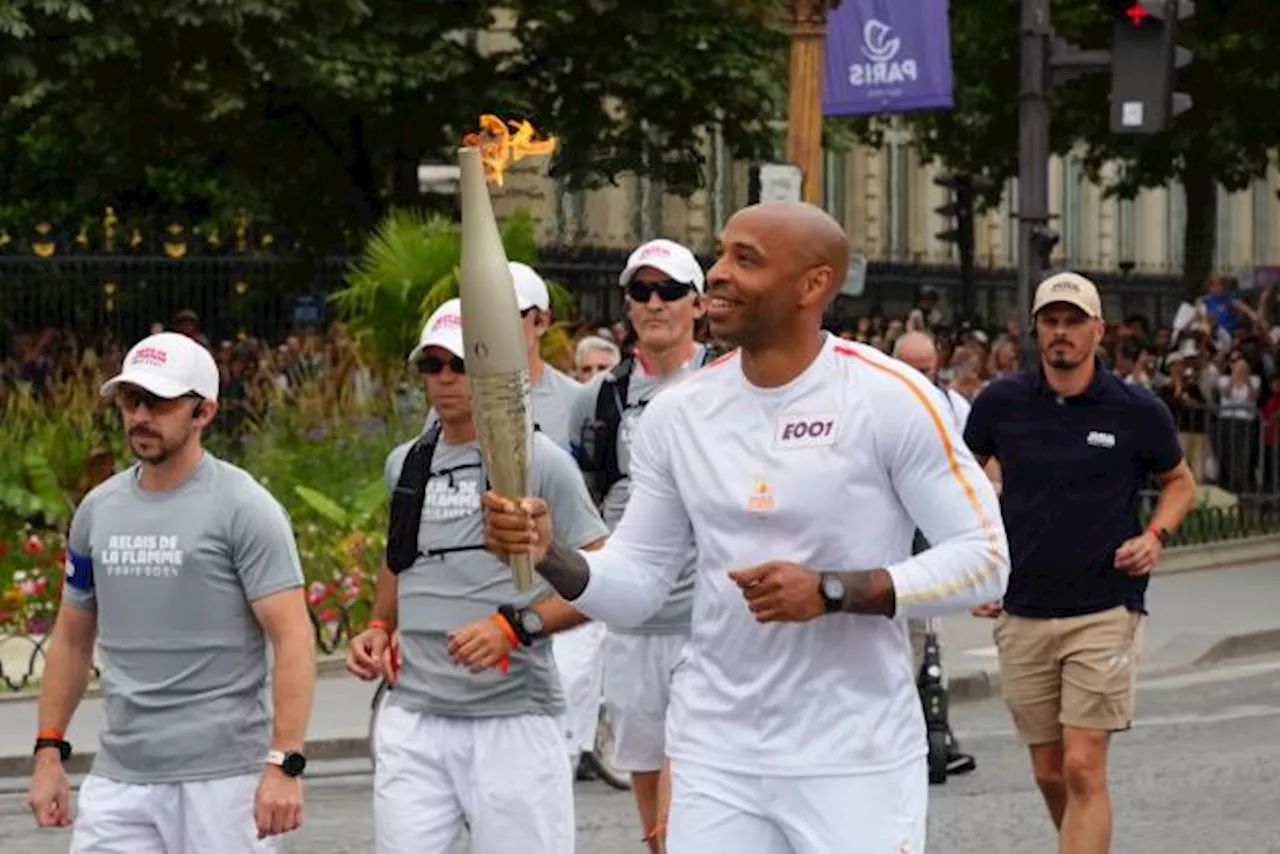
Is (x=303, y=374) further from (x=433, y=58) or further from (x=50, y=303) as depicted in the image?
(x=433, y=58)

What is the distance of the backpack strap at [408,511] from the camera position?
8141mm

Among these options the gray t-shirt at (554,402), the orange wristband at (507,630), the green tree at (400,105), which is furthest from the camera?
the green tree at (400,105)

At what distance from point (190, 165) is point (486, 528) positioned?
105 ft

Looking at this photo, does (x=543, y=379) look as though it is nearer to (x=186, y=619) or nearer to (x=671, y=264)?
(x=671, y=264)

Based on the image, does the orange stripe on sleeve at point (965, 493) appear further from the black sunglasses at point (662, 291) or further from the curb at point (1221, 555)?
the curb at point (1221, 555)

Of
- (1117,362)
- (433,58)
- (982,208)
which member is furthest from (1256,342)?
(982,208)

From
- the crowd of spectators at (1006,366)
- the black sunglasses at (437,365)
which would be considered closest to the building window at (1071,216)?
the crowd of spectators at (1006,366)

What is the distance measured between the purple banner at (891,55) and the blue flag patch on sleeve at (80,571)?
14205 mm

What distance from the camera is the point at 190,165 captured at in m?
37.4

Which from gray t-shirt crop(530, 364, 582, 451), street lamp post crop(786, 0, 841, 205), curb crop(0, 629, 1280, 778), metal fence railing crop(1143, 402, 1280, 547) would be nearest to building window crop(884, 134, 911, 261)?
metal fence railing crop(1143, 402, 1280, 547)

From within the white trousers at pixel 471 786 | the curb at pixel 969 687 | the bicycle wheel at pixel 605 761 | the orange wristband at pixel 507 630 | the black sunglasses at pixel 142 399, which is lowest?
the curb at pixel 969 687

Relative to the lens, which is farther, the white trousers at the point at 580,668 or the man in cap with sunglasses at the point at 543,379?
the white trousers at the point at 580,668

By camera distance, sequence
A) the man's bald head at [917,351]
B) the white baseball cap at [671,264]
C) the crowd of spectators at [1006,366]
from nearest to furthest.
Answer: the white baseball cap at [671,264] → the man's bald head at [917,351] → the crowd of spectators at [1006,366]

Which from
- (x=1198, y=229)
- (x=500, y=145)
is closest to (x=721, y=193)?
(x=1198, y=229)
